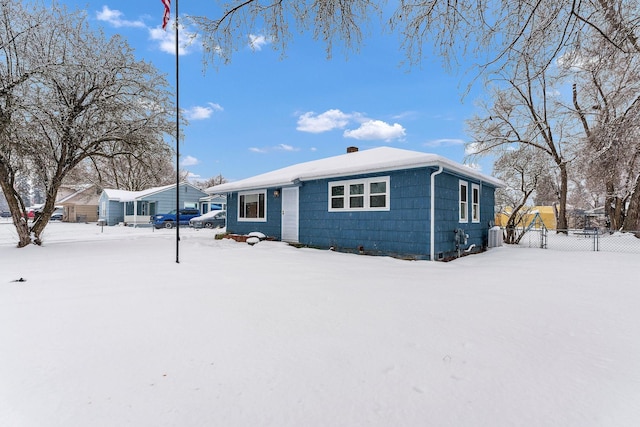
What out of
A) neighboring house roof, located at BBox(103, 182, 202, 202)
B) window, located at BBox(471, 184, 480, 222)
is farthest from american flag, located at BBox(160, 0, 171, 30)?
neighboring house roof, located at BBox(103, 182, 202, 202)

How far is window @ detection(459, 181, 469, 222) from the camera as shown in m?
9.74

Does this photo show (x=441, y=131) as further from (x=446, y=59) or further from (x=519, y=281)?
(x=446, y=59)

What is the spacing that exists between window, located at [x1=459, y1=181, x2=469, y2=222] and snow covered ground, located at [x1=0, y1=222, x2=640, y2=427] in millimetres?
4573

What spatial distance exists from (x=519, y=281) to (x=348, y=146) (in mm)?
9478

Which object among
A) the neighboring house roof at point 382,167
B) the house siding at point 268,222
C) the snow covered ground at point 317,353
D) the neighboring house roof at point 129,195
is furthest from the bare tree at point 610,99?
the neighboring house roof at point 129,195

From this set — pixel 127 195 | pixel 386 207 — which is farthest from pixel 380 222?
pixel 127 195

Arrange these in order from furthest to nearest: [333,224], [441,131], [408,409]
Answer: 1. [441,131]
2. [333,224]
3. [408,409]

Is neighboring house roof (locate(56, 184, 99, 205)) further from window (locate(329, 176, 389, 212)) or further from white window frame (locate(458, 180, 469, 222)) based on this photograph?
white window frame (locate(458, 180, 469, 222))

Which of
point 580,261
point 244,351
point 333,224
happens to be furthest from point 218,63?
point 580,261

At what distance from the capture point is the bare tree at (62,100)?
28.6ft

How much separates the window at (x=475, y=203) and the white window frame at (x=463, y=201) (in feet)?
1.69

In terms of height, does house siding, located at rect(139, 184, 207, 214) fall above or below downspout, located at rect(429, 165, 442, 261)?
above

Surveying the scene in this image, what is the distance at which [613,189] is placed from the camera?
15.4 m

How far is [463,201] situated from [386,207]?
Result: 293 cm
